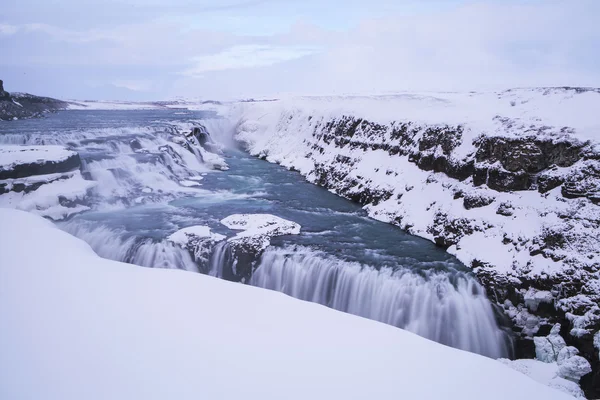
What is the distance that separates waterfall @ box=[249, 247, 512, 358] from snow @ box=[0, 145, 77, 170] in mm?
11553

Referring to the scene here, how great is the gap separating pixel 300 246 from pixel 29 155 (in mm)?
12922

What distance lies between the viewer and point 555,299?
949 cm

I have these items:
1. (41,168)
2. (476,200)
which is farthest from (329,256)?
(41,168)

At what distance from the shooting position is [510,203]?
12375mm

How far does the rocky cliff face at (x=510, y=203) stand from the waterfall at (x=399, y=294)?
0.70 m

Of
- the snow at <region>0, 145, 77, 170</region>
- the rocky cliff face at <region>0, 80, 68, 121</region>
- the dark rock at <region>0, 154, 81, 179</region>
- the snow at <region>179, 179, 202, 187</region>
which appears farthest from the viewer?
the rocky cliff face at <region>0, 80, 68, 121</region>

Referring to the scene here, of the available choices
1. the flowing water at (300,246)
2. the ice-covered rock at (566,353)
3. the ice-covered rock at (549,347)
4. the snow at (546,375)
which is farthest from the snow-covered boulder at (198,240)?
the ice-covered rock at (566,353)

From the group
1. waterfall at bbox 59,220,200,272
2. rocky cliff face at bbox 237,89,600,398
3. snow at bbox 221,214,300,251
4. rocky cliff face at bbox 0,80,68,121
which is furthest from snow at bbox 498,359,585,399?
rocky cliff face at bbox 0,80,68,121

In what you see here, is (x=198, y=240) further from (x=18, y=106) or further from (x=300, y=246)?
(x=18, y=106)

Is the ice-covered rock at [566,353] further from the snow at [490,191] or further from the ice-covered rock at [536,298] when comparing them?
the ice-covered rock at [536,298]

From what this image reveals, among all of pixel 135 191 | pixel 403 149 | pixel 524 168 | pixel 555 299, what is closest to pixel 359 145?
pixel 403 149

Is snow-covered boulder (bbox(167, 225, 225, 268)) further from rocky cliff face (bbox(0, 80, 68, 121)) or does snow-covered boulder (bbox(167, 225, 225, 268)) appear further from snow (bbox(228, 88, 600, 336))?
rocky cliff face (bbox(0, 80, 68, 121))

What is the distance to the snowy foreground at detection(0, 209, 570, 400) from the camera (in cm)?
289

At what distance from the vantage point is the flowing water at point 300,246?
9930mm
